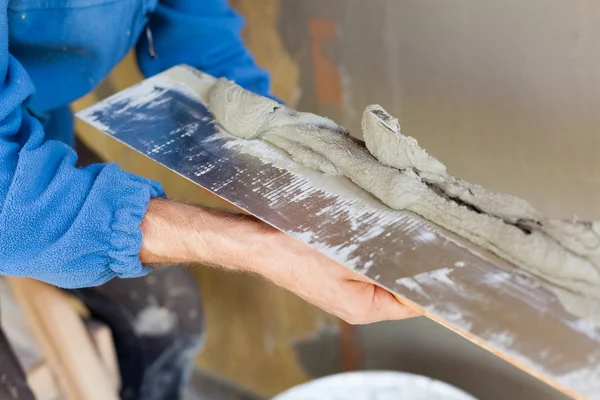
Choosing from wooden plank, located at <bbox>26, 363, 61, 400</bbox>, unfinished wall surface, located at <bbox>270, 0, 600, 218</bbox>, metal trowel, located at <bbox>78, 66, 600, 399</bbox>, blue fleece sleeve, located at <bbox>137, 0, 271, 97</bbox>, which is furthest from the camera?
wooden plank, located at <bbox>26, 363, 61, 400</bbox>

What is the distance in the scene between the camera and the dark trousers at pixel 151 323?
1396 mm

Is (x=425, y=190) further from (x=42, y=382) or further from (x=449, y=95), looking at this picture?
(x=42, y=382)

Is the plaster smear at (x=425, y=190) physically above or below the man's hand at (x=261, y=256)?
above

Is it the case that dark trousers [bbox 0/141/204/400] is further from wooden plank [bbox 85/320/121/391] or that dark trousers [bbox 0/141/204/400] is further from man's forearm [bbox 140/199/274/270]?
man's forearm [bbox 140/199/274/270]

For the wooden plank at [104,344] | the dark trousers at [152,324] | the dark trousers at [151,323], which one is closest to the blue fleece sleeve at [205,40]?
the dark trousers at [151,323]

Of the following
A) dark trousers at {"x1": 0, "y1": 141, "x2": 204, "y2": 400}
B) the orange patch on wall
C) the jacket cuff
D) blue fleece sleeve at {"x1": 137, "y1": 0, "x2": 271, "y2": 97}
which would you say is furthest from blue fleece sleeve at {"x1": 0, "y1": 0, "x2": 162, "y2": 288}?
the orange patch on wall

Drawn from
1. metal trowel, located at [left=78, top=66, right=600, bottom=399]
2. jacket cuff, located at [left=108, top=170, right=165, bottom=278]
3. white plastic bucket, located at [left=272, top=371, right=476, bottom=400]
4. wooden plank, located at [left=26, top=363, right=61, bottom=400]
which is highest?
metal trowel, located at [left=78, top=66, right=600, bottom=399]

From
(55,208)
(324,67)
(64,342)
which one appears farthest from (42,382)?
(324,67)

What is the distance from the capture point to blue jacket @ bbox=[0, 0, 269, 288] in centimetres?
78

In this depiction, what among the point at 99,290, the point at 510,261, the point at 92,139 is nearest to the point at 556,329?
the point at 510,261

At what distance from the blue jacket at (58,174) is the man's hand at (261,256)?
0.04 metres

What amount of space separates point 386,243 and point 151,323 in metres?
0.88

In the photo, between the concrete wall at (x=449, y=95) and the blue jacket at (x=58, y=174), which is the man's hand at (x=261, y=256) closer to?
the blue jacket at (x=58, y=174)

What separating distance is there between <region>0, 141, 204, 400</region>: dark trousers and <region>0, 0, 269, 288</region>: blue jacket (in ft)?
1.19
